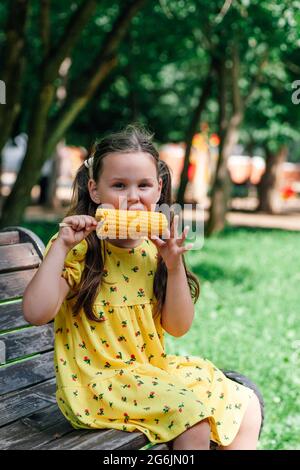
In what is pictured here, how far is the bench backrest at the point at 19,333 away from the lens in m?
2.70

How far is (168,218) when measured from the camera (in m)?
2.39

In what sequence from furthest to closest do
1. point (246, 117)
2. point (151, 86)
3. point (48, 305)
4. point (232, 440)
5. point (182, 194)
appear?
point (151, 86) < point (246, 117) < point (182, 194) < point (232, 440) < point (48, 305)

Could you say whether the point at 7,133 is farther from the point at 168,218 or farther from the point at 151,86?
the point at 151,86

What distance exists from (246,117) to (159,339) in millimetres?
16369

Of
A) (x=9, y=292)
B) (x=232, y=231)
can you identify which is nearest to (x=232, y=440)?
(x=9, y=292)

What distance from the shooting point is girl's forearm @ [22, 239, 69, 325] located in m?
2.13

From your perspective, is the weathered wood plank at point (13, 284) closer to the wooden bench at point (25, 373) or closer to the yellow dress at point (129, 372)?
the wooden bench at point (25, 373)

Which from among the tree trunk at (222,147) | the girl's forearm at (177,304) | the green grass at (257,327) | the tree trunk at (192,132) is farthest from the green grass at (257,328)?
the tree trunk at (192,132)

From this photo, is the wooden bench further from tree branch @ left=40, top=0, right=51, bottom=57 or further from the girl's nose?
tree branch @ left=40, top=0, right=51, bottom=57

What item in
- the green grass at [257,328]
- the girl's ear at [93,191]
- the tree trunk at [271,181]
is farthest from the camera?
the tree trunk at [271,181]

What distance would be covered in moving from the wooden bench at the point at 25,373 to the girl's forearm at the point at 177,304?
398mm

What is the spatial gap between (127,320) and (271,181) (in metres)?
17.7

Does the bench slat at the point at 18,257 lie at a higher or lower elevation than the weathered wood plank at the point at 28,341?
higher

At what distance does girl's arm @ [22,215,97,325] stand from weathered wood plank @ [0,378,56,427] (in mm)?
523
